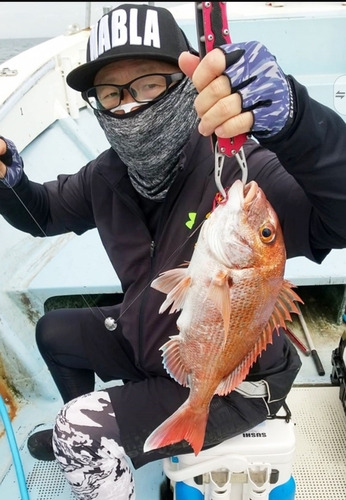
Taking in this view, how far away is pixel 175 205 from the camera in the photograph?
1.72 m

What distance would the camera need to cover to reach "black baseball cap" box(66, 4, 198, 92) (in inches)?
61.5

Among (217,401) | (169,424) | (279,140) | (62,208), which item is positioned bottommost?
(217,401)

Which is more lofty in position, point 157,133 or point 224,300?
point 157,133

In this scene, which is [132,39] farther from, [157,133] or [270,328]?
[270,328]

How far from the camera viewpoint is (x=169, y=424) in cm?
Result: 143

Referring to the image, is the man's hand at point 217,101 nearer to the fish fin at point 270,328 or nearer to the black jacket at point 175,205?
the black jacket at point 175,205

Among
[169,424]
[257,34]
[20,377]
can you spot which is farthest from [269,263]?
[257,34]

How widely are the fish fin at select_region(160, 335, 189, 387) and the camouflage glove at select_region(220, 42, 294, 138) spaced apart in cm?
73

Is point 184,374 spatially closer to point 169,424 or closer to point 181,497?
point 169,424

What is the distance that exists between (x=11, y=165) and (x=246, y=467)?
152 cm

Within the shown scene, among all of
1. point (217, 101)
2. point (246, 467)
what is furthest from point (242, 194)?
point (246, 467)

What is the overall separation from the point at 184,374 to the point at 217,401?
0.23m

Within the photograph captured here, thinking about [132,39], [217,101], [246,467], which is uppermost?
[132,39]

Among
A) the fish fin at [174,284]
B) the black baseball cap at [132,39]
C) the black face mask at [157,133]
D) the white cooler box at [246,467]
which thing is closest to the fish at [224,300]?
the fish fin at [174,284]
